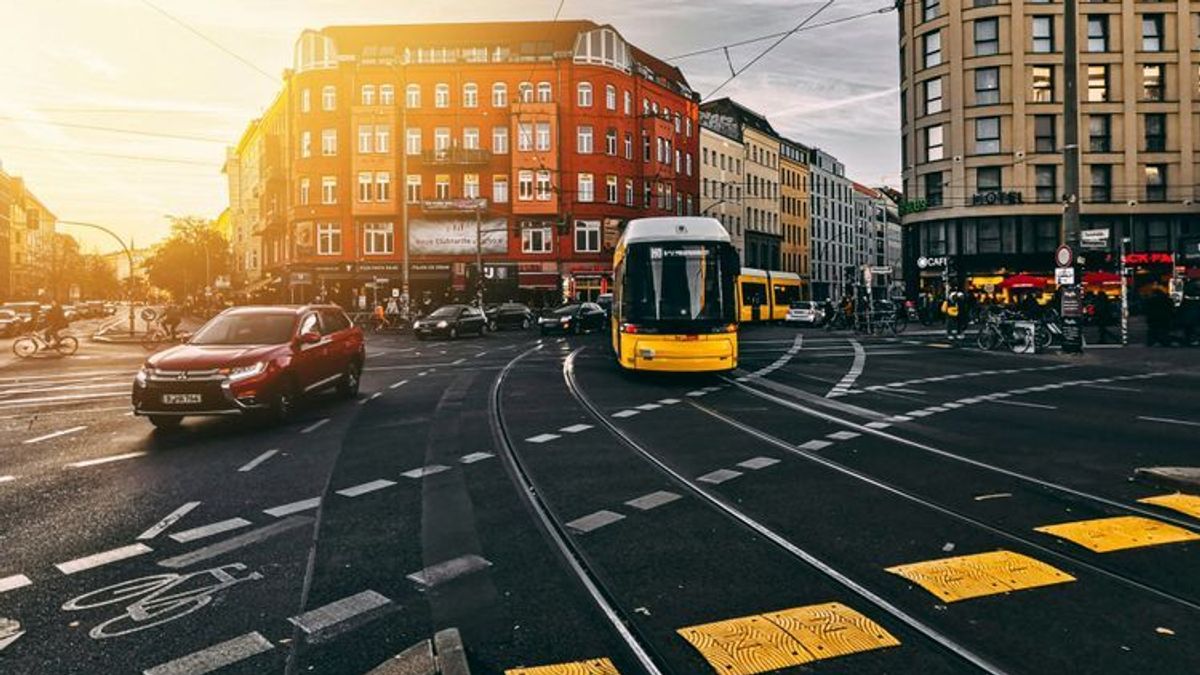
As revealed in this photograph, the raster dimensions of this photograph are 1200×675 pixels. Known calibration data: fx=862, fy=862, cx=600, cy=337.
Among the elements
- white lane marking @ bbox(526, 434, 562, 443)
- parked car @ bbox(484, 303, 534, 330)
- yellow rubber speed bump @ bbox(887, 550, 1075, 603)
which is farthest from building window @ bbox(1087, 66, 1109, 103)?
yellow rubber speed bump @ bbox(887, 550, 1075, 603)

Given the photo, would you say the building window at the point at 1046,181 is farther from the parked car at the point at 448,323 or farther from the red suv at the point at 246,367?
the red suv at the point at 246,367

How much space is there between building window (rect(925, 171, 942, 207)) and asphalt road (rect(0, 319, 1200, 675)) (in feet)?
149

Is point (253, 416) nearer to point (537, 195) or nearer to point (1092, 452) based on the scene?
point (1092, 452)

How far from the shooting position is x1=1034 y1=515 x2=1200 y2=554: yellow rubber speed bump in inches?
221

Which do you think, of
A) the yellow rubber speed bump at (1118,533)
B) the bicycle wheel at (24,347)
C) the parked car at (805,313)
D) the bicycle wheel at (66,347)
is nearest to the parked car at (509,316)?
the parked car at (805,313)

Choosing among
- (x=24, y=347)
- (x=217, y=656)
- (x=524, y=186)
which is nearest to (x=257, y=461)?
(x=217, y=656)

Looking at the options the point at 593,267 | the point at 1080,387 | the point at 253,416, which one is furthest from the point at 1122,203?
the point at 253,416

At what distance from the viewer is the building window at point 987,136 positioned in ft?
172

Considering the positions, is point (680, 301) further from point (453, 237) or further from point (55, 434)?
point (453, 237)

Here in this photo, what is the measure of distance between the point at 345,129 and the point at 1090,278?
47.5 metres

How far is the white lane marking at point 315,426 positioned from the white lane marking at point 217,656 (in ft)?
23.9

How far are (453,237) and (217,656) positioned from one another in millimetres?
56947

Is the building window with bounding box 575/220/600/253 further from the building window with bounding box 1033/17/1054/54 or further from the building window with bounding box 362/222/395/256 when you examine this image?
the building window with bounding box 1033/17/1054/54

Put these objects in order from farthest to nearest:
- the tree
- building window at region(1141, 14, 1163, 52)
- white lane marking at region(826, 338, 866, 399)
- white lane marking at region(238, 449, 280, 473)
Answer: the tree → building window at region(1141, 14, 1163, 52) → white lane marking at region(826, 338, 866, 399) → white lane marking at region(238, 449, 280, 473)
